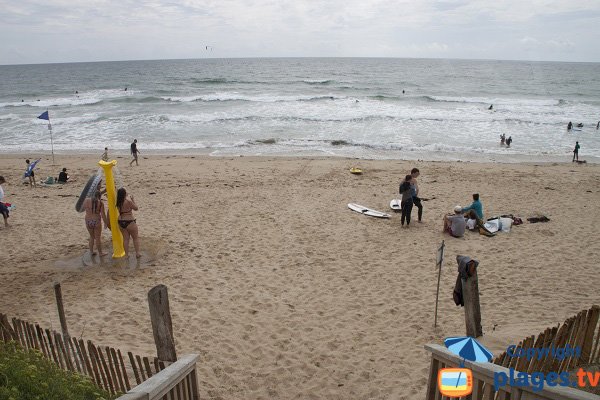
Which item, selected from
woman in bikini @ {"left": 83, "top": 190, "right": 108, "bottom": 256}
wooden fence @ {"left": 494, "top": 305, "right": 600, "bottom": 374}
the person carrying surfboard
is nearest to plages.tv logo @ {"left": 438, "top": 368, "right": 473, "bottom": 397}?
wooden fence @ {"left": 494, "top": 305, "right": 600, "bottom": 374}

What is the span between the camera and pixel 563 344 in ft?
13.2

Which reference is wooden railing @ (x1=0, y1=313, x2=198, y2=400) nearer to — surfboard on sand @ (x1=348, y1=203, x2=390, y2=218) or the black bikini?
the black bikini

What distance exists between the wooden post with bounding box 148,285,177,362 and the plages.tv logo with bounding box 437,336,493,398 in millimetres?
2697

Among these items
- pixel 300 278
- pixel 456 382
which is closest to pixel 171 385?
pixel 456 382

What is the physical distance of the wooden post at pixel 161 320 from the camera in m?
4.25

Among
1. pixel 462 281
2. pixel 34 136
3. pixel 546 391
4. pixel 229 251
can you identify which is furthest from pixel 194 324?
pixel 34 136

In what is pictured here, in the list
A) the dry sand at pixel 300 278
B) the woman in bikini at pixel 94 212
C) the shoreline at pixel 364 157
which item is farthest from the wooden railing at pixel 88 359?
the shoreline at pixel 364 157

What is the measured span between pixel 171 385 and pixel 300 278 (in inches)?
184

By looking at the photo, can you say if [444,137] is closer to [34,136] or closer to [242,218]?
[242,218]

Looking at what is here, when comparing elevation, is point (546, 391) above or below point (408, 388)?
above

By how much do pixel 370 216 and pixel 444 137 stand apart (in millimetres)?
17626

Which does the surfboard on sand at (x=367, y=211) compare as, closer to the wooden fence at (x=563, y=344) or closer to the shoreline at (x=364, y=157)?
the wooden fence at (x=563, y=344)

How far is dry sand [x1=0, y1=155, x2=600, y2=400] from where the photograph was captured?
5.62 meters

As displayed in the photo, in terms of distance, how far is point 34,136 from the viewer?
1077 inches
